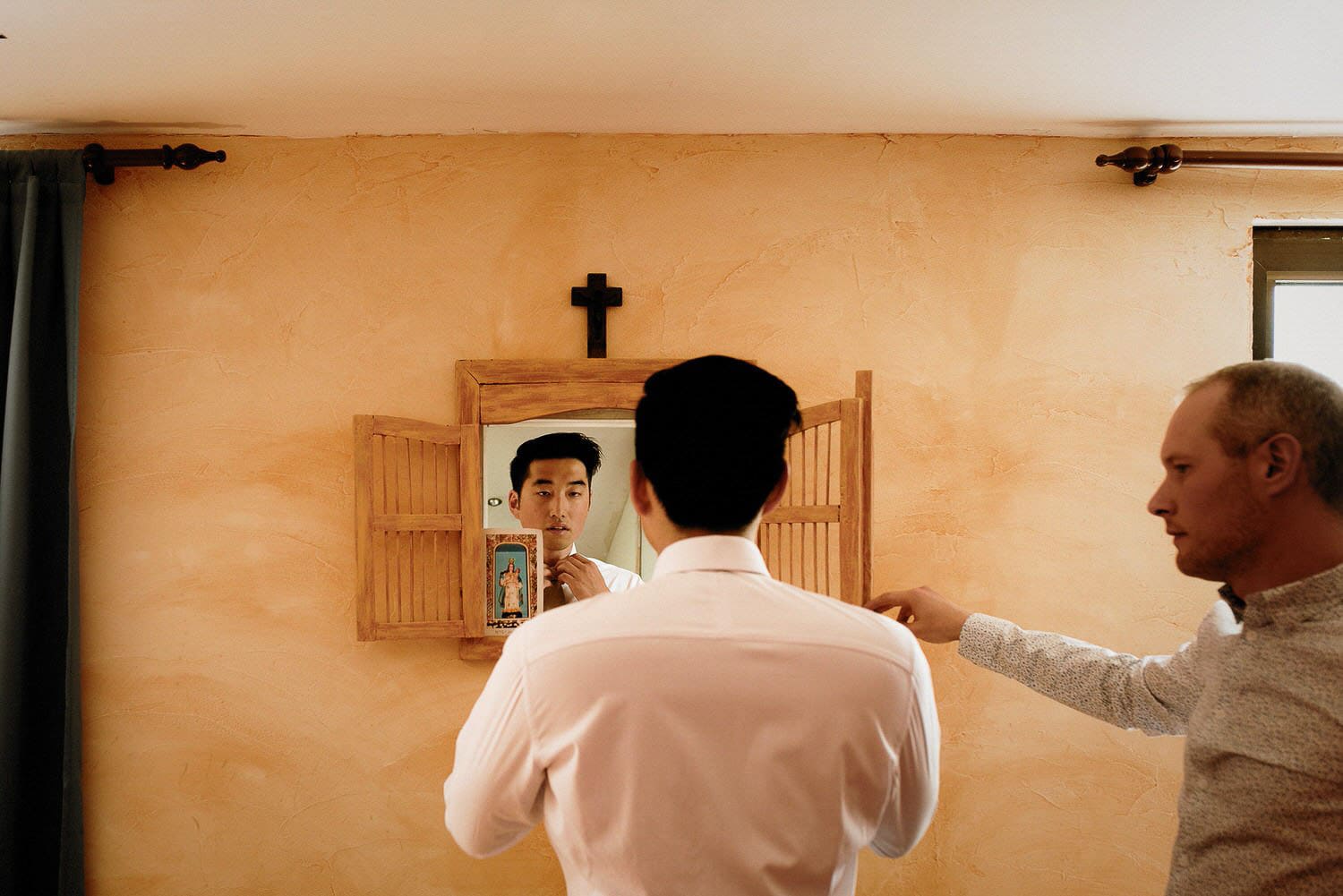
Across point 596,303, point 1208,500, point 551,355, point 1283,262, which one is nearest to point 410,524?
point 551,355

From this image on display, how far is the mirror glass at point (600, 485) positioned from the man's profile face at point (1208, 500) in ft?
3.49

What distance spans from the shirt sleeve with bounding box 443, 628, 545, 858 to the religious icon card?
92cm

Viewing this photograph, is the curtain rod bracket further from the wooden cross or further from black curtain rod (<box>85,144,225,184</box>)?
black curtain rod (<box>85,144,225,184</box>)

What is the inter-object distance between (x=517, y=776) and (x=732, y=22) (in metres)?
1.30

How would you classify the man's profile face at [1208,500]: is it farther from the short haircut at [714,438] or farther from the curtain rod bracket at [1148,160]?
the curtain rod bracket at [1148,160]

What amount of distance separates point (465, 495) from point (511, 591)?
24 centimetres

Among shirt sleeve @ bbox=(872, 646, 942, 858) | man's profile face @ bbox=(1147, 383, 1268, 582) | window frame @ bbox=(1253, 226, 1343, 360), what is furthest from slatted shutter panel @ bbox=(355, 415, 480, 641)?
window frame @ bbox=(1253, 226, 1343, 360)

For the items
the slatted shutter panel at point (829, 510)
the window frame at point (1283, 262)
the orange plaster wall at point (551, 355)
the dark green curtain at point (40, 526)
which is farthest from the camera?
the window frame at point (1283, 262)

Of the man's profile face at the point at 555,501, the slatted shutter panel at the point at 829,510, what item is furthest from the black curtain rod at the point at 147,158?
the slatted shutter panel at the point at 829,510

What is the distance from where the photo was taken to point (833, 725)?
0.84m

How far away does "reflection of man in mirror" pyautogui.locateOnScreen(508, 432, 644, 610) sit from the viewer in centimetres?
186

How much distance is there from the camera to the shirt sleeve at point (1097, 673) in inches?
47.4

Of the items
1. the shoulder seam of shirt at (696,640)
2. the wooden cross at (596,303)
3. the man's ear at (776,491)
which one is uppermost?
the wooden cross at (596,303)

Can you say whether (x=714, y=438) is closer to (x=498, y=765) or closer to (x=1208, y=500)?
(x=498, y=765)
